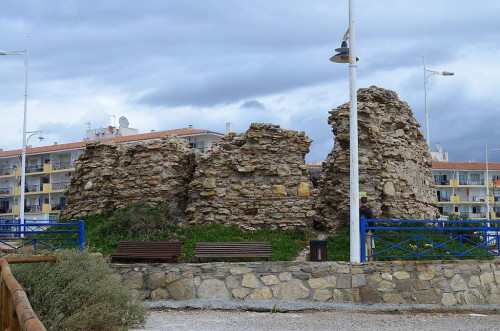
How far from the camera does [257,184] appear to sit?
20156 mm

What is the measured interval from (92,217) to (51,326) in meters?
15.0

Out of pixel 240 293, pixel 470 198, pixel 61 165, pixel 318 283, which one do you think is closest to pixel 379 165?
pixel 318 283

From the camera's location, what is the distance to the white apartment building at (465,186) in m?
73.3

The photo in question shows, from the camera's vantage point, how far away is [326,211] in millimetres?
20500

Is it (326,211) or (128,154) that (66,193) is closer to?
(128,154)

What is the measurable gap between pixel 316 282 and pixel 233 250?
218 cm

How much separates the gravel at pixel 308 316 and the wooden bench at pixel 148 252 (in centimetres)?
112

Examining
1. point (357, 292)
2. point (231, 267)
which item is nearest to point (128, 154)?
point (231, 267)

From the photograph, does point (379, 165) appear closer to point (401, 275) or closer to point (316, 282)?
point (401, 275)

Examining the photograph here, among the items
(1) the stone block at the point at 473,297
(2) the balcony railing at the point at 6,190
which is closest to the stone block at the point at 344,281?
(1) the stone block at the point at 473,297

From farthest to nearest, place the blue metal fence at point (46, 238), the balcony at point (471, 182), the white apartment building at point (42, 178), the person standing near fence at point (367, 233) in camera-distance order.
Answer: the balcony at point (471, 182), the white apartment building at point (42, 178), the blue metal fence at point (46, 238), the person standing near fence at point (367, 233)

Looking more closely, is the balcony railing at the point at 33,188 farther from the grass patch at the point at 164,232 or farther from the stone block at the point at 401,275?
the stone block at the point at 401,275

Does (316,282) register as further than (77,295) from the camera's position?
Yes

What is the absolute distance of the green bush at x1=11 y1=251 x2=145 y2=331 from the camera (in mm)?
7805
